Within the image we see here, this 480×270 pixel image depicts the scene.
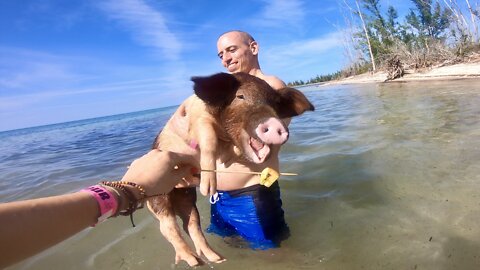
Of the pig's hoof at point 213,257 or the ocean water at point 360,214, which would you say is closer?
the pig's hoof at point 213,257

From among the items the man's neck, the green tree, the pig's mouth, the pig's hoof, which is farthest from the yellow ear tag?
the green tree

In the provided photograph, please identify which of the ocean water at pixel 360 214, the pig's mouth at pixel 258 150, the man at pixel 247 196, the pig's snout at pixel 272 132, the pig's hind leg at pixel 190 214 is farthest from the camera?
the man at pixel 247 196

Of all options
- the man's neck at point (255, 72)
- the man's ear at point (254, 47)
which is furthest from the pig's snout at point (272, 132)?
the man's ear at point (254, 47)

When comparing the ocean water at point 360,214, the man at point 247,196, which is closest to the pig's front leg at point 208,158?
the man at point 247,196

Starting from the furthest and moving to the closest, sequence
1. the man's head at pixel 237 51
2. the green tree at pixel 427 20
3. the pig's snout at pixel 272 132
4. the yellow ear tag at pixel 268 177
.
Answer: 1. the green tree at pixel 427 20
2. the man's head at pixel 237 51
3. the yellow ear tag at pixel 268 177
4. the pig's snout at pixel 272 132

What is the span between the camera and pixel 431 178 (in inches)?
171

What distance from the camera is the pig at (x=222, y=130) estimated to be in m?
2.32

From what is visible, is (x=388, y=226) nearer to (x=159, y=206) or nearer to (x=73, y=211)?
(x=159, y=206)

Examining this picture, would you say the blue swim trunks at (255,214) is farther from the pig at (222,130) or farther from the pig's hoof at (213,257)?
the pig's hoof at (213,257)

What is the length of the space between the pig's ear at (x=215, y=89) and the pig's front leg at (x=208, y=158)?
235 millimetres

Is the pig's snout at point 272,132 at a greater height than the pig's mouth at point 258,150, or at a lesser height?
greater

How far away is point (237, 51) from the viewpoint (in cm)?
348

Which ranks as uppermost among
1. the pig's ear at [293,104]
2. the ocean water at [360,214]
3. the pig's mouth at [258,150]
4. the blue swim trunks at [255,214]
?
the pig's ear at [293,104]

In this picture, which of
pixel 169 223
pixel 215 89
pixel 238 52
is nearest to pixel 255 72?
pixel 238 52
